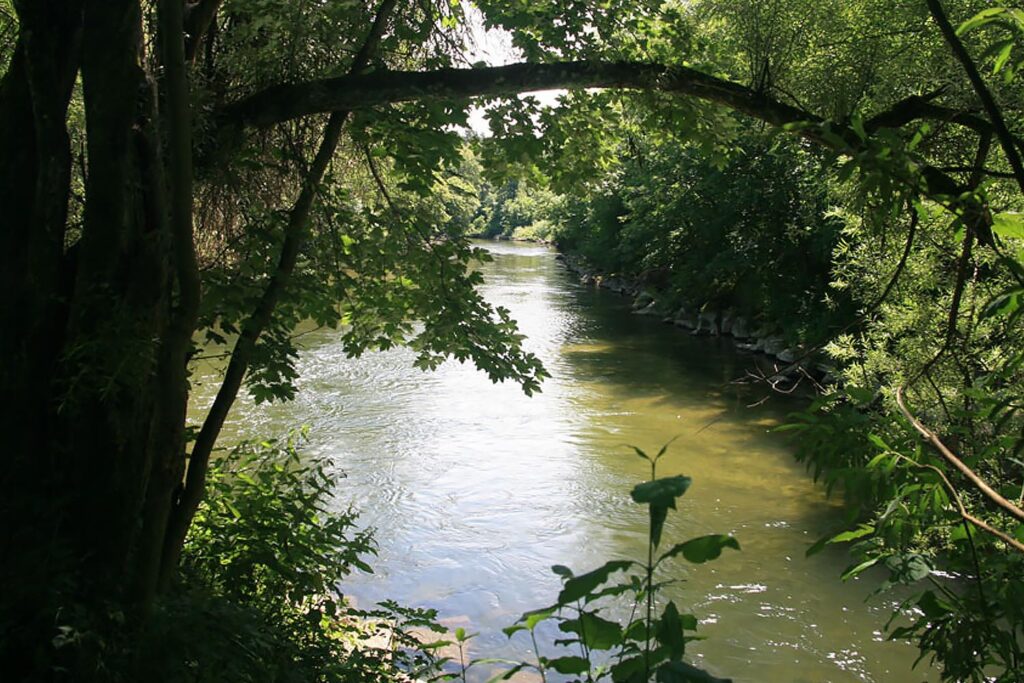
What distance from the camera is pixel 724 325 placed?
18828mm

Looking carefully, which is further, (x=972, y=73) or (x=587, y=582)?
(x=972, y=73)

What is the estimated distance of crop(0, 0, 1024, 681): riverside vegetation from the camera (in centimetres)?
166

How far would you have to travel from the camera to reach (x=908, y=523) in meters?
1.70

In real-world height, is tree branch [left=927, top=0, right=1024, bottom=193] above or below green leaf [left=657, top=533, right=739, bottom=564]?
above

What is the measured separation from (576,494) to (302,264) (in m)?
6.12

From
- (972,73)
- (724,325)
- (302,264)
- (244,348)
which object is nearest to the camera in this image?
(972,73)

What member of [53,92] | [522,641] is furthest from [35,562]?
[522,641]

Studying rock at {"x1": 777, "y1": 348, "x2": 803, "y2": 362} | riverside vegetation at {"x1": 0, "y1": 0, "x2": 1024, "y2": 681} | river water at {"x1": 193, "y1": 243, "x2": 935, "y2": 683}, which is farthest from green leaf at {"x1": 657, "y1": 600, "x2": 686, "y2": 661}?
rock at {"x1": 777, "y1": 348, "x2": 803, "y2": 362}

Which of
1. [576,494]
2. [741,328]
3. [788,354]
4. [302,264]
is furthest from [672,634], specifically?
[741,328]

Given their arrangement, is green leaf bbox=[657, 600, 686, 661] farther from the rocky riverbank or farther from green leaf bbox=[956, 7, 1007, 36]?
the rocky riverbank

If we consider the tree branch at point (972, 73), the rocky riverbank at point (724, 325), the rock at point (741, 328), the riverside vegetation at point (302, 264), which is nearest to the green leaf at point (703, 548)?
the riverside vegetation at point (302, 264)

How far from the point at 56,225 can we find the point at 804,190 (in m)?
15.3

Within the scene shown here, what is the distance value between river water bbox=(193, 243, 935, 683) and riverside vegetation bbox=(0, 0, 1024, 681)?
4.33 ft

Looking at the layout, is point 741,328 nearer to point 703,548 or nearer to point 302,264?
point 302,264
